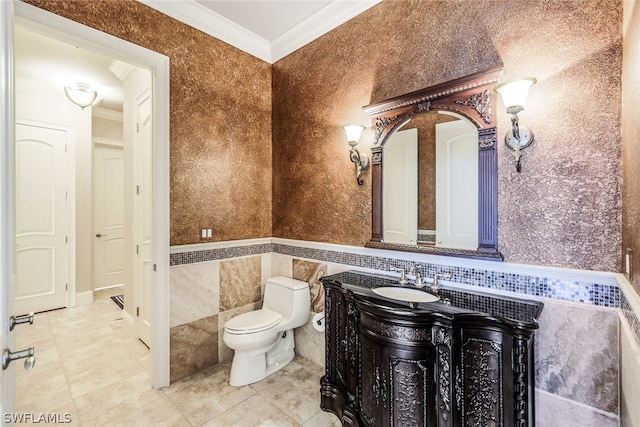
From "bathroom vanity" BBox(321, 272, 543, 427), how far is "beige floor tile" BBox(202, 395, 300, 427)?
45 centimetres

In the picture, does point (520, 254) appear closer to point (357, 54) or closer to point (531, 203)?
point (531, 203)

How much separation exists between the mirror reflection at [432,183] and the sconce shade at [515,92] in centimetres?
27

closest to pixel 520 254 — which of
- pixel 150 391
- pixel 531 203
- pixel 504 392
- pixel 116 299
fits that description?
pixel 531 203

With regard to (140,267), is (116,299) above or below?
below

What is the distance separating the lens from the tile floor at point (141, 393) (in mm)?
1896

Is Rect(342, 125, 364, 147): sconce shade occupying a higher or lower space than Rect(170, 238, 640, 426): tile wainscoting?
higher

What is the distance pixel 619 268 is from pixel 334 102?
203cm

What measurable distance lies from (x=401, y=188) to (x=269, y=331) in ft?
4.92

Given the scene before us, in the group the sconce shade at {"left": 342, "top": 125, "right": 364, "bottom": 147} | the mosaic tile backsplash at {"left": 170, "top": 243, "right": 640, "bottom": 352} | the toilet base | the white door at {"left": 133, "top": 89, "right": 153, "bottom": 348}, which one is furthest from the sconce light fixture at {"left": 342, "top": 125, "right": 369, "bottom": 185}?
the white door at {"left": 133, "top": 89, "right": 153, "bottom": 348}

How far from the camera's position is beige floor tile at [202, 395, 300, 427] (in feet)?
6.05

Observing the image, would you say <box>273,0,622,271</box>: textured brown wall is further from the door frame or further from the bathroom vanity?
the door frame

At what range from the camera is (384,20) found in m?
2.08

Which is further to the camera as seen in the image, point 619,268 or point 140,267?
point 140,267

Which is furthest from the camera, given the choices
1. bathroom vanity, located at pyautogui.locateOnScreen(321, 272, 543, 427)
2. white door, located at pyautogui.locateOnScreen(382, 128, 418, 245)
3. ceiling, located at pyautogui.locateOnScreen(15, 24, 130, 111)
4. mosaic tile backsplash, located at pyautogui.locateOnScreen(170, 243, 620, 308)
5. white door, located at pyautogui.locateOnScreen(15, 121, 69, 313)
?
white door, located at pyautogui.locateOnScreen(15, 121, 69, 313)
